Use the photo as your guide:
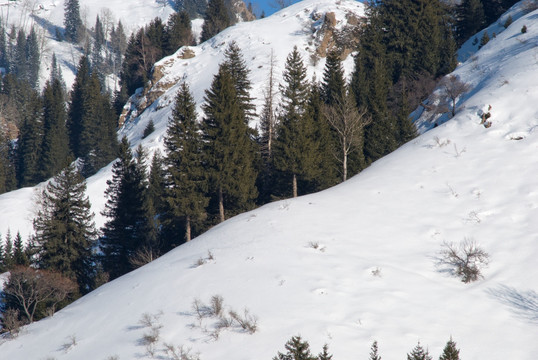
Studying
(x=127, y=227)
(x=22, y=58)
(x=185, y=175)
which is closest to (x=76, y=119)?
(x=127, y=227)

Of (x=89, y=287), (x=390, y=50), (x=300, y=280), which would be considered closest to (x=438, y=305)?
(x=300, y=280)

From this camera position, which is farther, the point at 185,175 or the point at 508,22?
the point at 508,22

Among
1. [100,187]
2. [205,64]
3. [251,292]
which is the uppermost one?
[205,64]

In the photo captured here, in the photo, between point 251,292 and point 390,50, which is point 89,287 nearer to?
point 251,292

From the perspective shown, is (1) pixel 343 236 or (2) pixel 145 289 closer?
(2) pixel 145 289

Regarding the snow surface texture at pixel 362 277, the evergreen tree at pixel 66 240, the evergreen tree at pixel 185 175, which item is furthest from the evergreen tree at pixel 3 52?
the snow surface texture at pixel 362 277

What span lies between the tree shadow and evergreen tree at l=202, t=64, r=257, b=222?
1850cm

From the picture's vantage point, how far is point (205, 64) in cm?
7462

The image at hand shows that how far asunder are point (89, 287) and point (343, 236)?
22.6 m

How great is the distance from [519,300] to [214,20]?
88.3m

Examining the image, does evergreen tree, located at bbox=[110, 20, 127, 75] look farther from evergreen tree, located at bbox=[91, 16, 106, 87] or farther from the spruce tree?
the spruce tree

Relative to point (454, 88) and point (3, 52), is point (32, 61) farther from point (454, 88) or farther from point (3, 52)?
point (454, 88)

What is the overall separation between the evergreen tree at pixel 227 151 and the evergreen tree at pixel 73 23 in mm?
179610

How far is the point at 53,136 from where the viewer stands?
251 ft
